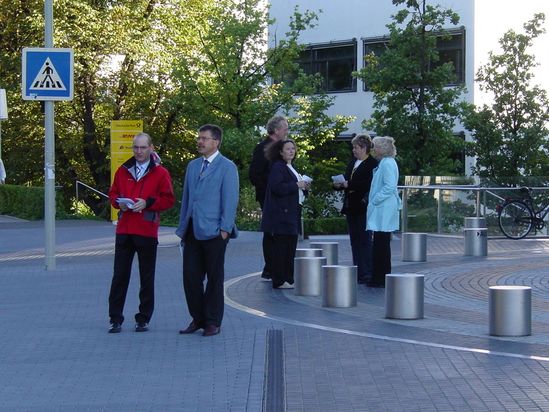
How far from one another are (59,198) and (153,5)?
828 centimetres

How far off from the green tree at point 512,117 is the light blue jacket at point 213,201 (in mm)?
20971

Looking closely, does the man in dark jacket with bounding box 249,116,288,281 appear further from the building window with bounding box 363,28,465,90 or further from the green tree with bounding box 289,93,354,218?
the building window with bounding box 363,28,465,90

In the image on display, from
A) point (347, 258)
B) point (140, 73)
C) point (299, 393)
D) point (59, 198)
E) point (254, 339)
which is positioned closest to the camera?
point (299, 393)

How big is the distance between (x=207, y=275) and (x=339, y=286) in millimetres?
2254

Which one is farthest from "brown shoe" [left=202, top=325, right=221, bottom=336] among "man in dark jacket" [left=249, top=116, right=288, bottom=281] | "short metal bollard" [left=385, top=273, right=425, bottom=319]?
"man in dark jacket" [left=249, top=116, right=288, bottom=281]

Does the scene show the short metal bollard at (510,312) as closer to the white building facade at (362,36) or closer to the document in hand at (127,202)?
the document in hand at (127,202)

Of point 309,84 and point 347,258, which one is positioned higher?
point 309,84

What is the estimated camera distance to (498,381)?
817 centimetres

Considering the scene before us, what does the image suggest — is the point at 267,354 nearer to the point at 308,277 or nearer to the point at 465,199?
the point at 308,277

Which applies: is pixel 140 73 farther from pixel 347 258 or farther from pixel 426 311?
pixel 426 311

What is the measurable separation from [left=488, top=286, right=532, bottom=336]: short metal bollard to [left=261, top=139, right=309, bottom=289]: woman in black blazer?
160 inches

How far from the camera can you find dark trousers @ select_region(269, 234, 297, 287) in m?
14.1

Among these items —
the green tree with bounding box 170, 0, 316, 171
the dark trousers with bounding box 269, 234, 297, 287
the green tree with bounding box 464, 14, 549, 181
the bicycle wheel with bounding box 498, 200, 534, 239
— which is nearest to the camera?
the dark trousers with bounding box 269, 234, 297, 287

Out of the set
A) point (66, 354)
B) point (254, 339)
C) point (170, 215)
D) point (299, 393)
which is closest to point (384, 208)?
point (254, 339)
